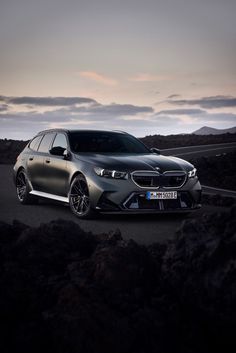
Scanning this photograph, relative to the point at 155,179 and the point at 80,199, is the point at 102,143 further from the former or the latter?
the point at 155,179

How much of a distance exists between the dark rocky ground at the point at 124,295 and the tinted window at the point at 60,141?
5.40 metres

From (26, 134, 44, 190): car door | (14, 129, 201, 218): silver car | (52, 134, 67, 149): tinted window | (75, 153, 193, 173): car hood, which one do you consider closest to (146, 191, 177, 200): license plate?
(14, 129, 201, 218): silver car

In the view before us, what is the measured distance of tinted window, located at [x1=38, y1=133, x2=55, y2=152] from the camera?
13008 millimetres

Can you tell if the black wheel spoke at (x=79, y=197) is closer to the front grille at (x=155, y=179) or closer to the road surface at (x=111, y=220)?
the road surface at (x=111, y=220)

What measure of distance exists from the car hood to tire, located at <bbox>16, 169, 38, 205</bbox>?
2361 millimetres

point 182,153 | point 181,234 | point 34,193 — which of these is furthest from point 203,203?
point 182,153

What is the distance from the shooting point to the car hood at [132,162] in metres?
10.7

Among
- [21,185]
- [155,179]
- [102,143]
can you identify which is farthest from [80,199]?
[21,185]

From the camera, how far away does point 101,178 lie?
10570 mm

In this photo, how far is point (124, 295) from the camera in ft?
18.0

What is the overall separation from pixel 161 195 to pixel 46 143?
3.52m

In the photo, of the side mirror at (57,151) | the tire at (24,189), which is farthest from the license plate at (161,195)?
the tire at (24,189)

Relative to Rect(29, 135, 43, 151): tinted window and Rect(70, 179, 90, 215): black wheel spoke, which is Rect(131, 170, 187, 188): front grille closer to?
Rect(70, 179, 90, 215): black wheel spoke

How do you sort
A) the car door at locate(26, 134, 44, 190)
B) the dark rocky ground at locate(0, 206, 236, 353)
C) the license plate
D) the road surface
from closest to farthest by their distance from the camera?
the dark rocky ground at locate(0, 206, 236, 353) < the road surface < the license plate < the car door at locate(26, 134, 44, 190)
